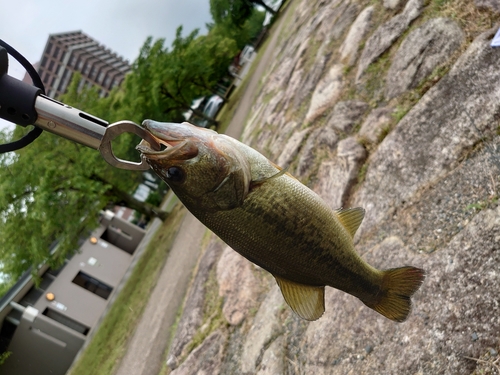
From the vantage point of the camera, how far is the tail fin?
2.50 m

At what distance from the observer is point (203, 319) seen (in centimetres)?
641

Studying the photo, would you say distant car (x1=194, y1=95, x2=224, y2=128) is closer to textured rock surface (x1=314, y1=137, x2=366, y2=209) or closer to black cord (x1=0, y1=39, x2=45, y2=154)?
textured rock surface (x1=314, y1=137, x2=366, y2=209)

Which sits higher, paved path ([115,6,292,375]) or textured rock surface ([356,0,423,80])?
textured rock surface ([356,0,423,80])

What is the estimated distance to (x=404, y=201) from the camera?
155 inches

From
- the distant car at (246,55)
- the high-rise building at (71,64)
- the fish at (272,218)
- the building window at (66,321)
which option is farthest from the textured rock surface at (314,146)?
the high-rise building at (71,64)

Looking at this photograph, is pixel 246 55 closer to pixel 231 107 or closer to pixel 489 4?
pixel 231 107

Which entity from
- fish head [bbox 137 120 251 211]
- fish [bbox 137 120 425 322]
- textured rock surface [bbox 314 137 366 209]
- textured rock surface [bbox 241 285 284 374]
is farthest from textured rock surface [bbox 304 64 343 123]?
fish head [bbox 137 120 251 211]

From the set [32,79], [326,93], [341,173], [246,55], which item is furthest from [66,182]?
[246,55]

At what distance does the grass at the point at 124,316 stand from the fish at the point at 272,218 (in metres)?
9.26

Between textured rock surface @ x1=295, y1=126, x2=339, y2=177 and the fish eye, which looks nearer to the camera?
the fish eye

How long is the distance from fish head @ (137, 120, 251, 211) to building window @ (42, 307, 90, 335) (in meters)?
17.0

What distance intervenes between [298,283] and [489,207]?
1.88 meters

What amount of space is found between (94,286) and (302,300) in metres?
18.5

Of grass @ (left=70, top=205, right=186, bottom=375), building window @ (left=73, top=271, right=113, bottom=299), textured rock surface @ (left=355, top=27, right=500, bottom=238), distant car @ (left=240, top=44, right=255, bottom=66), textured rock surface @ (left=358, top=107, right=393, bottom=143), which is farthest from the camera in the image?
distant car @ (left=240, top=44, right=255, bottom=66)
